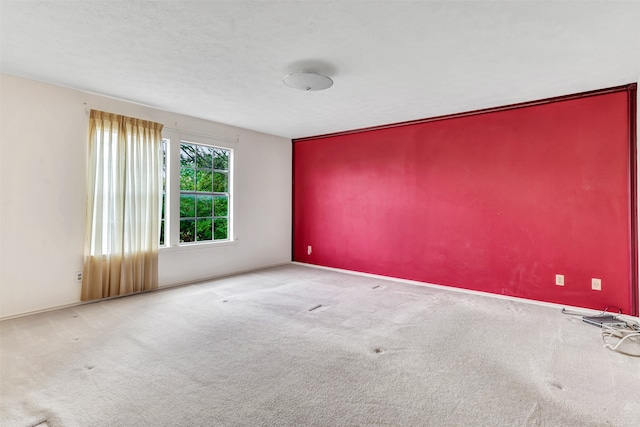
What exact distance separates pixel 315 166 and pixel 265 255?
1899mm

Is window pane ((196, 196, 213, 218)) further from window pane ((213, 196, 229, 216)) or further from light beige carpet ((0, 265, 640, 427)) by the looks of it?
light beige carpet ((0, 265, 640, 427))

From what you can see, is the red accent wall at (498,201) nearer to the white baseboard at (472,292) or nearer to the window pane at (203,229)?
the white baseboard at (472,292)

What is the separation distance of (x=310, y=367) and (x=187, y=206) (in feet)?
10.8

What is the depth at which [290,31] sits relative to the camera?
90.4 inches

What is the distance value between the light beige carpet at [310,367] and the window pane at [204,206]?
153cm

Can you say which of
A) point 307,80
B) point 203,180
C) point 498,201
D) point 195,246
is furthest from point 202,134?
point 498,201

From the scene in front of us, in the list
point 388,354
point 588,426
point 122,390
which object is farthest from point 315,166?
point 588,426

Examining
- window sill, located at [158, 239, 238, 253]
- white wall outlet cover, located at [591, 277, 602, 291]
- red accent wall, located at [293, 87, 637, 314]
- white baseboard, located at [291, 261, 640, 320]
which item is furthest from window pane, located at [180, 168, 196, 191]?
white wall outlet cover, located at [591, 277, 602, 291]

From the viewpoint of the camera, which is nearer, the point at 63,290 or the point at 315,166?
the point at 63,290

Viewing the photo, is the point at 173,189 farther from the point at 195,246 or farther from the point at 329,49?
the point at 329,49

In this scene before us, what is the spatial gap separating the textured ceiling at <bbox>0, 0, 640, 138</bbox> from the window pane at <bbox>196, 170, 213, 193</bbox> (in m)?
1.22

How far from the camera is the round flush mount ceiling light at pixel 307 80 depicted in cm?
293

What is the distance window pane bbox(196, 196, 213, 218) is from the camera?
4.84 meters

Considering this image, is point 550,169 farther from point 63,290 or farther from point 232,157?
point 63,290
